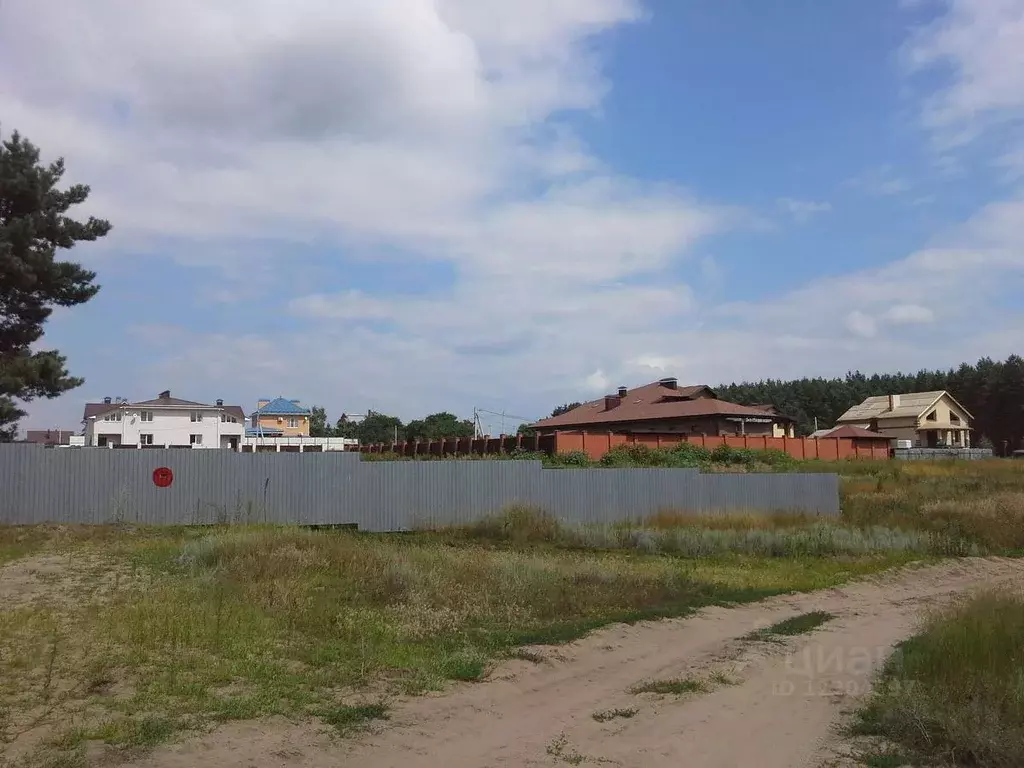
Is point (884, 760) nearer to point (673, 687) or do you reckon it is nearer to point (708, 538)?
point (673, 687)

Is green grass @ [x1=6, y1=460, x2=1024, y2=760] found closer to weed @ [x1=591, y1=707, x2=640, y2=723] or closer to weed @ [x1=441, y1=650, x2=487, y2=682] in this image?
weed @ [x1=441, y1=650, x2=487, y2=682]

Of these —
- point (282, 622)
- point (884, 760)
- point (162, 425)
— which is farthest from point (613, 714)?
point (162, 425)

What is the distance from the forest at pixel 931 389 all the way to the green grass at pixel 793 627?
62.8m

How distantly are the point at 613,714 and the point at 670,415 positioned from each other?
42550mm

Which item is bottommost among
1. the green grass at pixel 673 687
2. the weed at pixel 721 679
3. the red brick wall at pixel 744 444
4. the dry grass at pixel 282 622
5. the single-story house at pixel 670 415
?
the weed at pixel 721 679

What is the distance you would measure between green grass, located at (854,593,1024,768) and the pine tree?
20844 mm

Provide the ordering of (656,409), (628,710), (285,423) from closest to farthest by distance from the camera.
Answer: (628,710) → (656,409) → (285,423)

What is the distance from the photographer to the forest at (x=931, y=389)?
8381 centimetres

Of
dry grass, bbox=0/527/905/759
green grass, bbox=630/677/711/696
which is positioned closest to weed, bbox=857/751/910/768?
green grass, bbox=630/677/711/696

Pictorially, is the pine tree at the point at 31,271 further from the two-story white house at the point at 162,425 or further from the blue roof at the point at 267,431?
the blue roof at the point at 267,431

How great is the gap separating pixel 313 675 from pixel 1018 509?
70.1 ft

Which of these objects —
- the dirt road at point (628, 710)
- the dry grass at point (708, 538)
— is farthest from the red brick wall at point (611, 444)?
the dirt road at point (628, 710)

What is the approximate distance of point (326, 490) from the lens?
21141mm

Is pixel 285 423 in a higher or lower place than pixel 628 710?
higher
